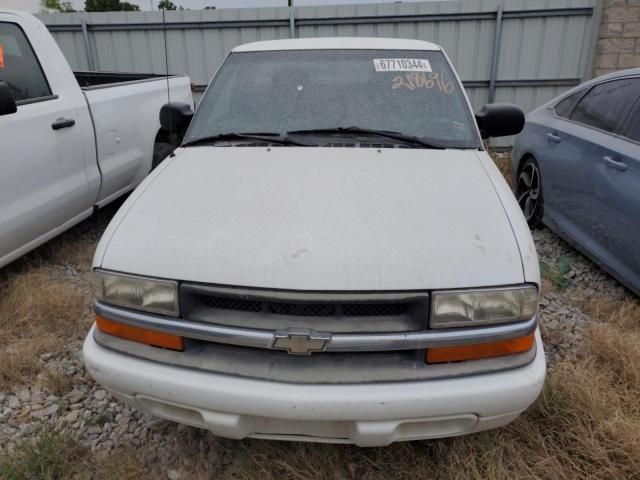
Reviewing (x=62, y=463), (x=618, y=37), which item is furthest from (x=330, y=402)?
(x=618, y=37)

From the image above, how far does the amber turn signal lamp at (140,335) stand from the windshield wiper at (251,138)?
3.94 feet

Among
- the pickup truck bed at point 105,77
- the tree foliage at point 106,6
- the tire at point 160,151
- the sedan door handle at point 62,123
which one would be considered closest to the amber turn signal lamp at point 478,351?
the sedan door handle at point 62,123

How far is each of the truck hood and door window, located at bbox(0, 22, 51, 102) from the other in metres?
1.87

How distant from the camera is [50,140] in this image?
3.51 meters

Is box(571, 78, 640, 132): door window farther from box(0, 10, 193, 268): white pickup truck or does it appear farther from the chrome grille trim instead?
box(0, 10, 193, 268): white pickup truck

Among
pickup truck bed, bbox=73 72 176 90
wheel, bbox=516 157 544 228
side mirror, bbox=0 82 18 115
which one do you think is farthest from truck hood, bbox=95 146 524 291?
pickup truck bed, bbox=73 72 176 90

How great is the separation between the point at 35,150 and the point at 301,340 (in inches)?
108

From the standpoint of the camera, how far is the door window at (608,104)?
354 centimetres

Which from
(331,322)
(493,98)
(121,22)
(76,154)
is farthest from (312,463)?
(121,22)

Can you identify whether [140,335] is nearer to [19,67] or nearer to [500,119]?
[500,119]

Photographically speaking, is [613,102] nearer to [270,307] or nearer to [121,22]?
[270,307]

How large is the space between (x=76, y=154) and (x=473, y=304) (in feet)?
11.0

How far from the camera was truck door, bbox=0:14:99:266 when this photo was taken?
3207mm

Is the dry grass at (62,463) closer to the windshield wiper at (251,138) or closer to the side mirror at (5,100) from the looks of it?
the windshield wiper at (251,138)
